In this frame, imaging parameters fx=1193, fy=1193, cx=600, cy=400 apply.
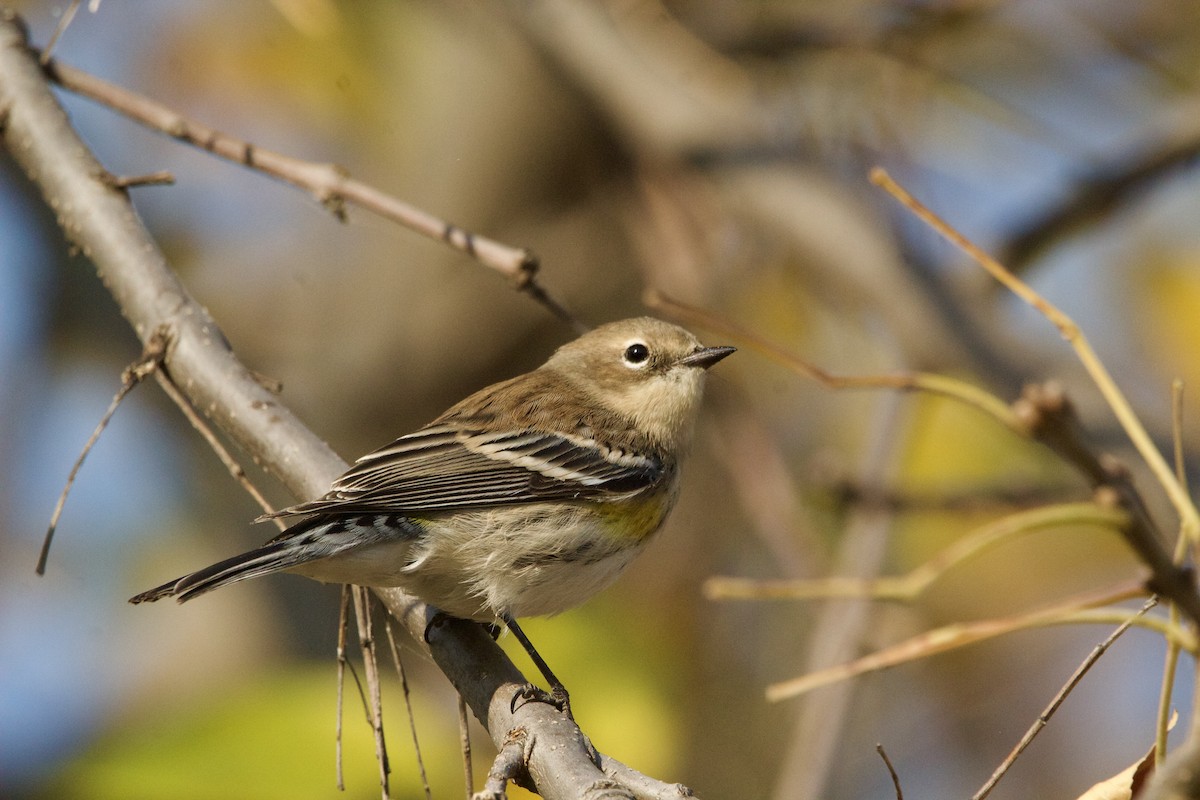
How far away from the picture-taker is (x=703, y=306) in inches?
200

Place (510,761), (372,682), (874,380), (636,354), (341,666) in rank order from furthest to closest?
(636,354)
(341,666)
(372,682)
(510,761)
(874,380)

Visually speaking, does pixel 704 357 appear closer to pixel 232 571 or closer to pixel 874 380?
pixel 232 571

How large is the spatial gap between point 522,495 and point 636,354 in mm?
1066

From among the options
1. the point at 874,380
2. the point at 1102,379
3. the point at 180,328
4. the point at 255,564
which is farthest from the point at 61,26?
the point at 1102,379

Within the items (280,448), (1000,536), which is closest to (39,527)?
(280,448)

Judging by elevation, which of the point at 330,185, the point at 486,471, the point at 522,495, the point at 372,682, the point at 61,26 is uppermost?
the point at 61,26

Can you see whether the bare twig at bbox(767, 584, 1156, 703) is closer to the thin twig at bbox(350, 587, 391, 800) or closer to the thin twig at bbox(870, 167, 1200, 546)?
the thin twig at bbox(870, 167, 1200, 546)

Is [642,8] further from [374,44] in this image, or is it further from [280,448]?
[280,448]

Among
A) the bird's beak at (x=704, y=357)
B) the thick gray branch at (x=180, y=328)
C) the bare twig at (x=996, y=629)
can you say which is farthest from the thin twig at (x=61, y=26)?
the bare twig at (x=996, y=629)

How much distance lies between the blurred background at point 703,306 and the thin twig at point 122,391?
848mm

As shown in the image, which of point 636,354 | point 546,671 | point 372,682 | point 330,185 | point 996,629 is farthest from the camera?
point 636,354

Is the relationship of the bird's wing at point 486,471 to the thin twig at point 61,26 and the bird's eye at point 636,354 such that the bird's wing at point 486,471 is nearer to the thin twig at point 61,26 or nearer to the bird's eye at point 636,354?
the bird's eye at point 636,354

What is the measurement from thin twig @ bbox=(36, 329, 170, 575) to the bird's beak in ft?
6.44

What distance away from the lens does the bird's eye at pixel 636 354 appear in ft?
14.4
